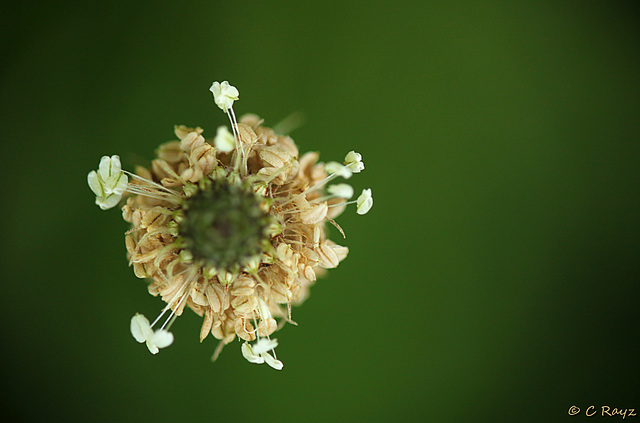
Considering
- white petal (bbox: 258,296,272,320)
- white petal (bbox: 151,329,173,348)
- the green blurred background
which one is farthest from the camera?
the green blurred background

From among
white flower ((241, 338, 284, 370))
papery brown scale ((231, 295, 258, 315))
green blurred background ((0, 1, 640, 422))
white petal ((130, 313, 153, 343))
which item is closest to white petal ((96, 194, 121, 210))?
white petal ((130, 313, 153, 343))

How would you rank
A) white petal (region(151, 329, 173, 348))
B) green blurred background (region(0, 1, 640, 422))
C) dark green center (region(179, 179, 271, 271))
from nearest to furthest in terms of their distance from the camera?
1. dark green center (region(179, 179, 271, 271))
2. white petal (region(151, 329, 173, 348))
3. green blurred background (region(0, 1, 640, 422))

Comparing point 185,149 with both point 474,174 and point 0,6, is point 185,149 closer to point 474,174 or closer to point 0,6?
point 0,6

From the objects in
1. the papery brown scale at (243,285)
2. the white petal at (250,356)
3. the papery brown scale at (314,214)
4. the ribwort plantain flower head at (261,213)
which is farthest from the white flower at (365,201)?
the white petal at (250,356)

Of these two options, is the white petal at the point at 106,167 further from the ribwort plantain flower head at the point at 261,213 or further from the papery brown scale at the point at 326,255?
the papery brown scale at the point at 326,255

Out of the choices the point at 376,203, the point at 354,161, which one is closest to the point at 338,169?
the point at 354,161

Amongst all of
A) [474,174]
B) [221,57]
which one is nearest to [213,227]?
[221,57]

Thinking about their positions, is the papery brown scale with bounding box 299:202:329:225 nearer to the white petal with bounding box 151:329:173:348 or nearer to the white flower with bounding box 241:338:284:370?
the white flower with bounding box 241:338:284:370
